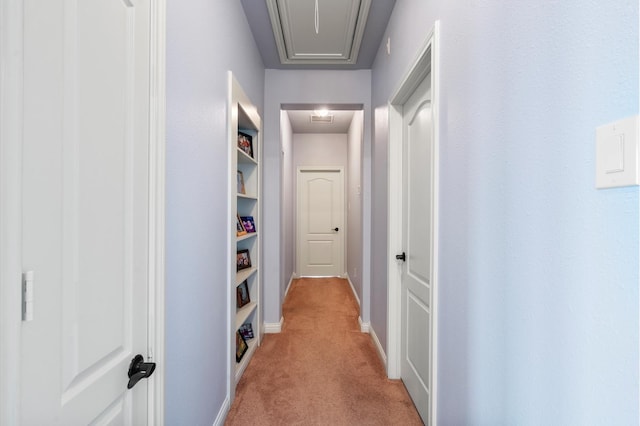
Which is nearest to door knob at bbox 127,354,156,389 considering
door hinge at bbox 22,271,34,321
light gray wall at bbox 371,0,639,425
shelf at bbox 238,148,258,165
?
door hinge at bbox 22,271,34,321

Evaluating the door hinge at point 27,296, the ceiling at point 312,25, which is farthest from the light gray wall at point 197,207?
the door hinge at point 27,296

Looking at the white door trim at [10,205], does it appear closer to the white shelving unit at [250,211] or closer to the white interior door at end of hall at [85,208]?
the white interior door at end of hall at [85,208]

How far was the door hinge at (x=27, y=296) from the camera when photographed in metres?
0.57

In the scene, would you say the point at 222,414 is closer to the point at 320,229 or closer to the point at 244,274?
the point at 244,274

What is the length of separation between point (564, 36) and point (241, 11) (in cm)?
212

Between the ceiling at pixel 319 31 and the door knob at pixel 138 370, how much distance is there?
2.24 m

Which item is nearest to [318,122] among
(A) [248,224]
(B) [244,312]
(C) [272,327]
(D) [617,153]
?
(A) [248,224]

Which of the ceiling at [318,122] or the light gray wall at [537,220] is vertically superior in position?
the ceiling at [318,122]

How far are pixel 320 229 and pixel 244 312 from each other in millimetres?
3638

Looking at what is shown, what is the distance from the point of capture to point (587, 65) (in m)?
0.63

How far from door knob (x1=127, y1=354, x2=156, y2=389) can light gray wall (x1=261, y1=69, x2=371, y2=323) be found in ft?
7.34

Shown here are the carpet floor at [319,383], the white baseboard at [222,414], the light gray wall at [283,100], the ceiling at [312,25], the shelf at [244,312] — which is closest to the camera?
the white baseboard at [222,414]

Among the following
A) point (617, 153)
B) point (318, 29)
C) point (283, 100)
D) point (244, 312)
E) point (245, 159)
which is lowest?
point (244, 312)

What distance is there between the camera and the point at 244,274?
253 centimetres
